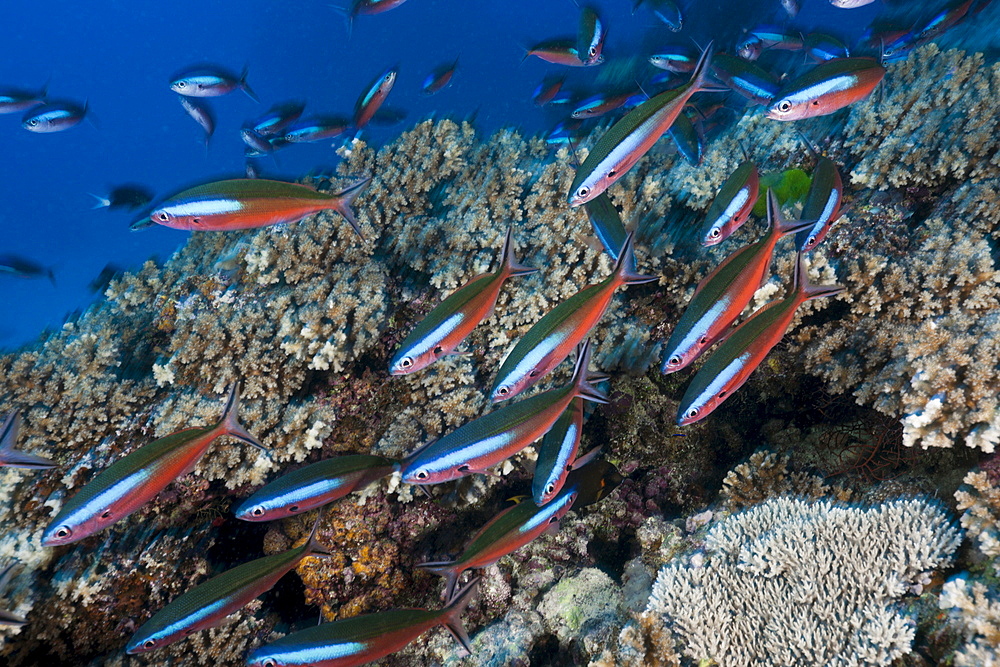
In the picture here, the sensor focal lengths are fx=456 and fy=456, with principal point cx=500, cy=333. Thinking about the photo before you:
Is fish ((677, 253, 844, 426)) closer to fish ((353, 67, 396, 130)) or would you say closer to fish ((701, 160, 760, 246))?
fish ((701, 160, 760, 246))

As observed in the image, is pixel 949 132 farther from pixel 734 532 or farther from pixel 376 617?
pixel 376 617

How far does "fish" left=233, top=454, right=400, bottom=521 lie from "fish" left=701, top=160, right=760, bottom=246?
8.33 ft

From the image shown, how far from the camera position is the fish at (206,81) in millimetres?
5668

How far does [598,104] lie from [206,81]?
4.86m

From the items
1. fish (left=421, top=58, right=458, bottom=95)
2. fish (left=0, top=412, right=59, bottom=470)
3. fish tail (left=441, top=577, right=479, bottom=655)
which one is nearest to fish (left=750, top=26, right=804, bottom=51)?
fish (left=421, top=58, right=458, bottom=95)

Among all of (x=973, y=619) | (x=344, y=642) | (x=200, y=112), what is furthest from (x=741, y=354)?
(x=200, y=112)

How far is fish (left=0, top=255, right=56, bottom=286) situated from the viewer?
273 inches

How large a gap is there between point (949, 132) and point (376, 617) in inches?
228

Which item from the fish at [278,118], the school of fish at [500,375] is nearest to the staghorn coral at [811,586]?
the school of fish at [500,375]

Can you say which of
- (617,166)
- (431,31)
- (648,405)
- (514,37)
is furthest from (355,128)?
(431,31)

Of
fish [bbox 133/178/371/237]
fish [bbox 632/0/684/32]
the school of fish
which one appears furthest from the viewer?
fish [bbox 632/0/684/32]

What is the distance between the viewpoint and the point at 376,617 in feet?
8.29

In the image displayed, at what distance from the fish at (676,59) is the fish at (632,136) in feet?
11.1

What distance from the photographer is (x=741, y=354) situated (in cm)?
213
